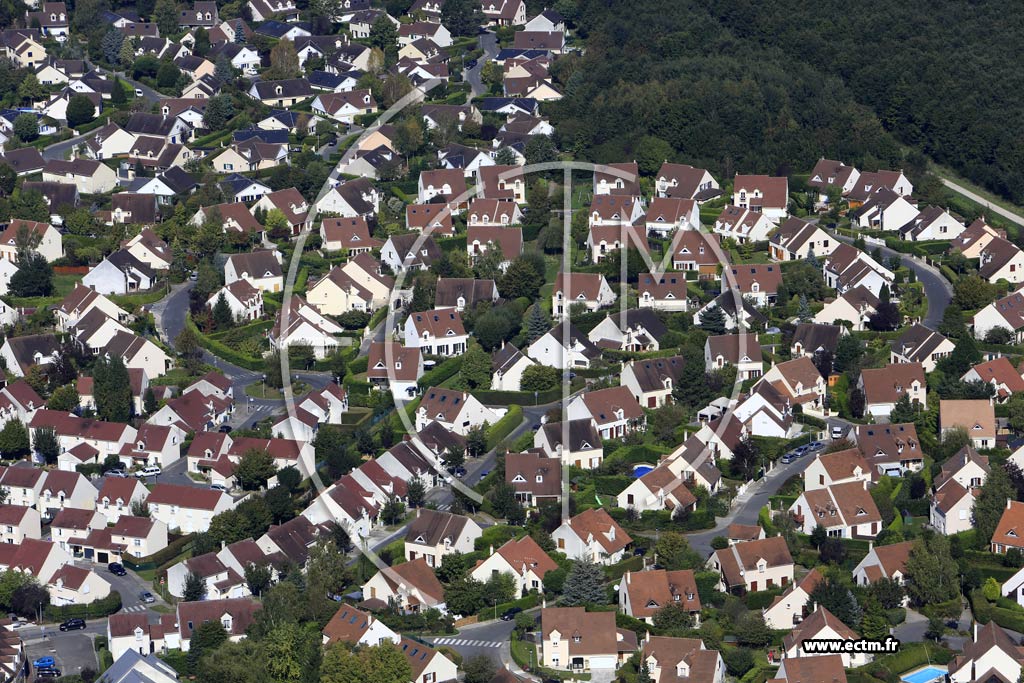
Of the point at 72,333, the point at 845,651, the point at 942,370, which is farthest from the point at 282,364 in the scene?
the point at 845,651

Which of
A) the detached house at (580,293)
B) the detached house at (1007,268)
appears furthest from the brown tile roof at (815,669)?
the detached house at (1007,268)

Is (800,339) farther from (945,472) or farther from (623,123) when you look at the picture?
(623,123)

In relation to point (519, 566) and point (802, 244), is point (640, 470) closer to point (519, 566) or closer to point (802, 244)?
point (519, 566)

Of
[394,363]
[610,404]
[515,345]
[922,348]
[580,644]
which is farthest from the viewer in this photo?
[515,345]

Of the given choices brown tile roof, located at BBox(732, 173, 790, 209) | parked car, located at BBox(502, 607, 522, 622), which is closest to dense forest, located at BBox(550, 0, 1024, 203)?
brown tile roof, located at BBox(732, 173, 790, 209)

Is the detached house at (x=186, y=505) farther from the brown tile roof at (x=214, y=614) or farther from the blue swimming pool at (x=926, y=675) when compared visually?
the blue swimming pool at (x=926, y=675)

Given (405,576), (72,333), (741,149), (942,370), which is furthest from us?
(741,149)

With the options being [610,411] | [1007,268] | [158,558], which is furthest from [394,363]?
[1007,268]
